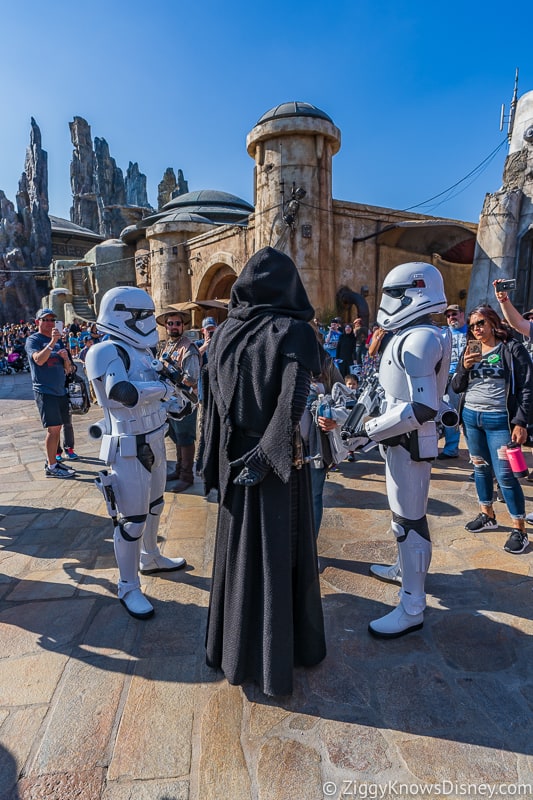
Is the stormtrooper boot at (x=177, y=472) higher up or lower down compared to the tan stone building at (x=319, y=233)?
lower down

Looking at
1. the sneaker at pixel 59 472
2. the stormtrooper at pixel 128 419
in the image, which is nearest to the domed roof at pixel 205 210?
the sneaker at pixel 59 472

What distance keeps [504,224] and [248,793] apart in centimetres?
1385

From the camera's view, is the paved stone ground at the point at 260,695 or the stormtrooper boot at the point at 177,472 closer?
the paved stone ground at the point at 260,695

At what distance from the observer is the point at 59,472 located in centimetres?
569

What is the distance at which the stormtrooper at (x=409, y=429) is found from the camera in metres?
2.37

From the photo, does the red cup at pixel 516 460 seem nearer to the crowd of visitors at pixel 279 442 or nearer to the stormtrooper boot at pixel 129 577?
the crowd of visitors at pixel 279 442

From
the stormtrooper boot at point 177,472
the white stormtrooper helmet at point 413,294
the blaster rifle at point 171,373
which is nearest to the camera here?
the white stormtrooper helmet at point 413,294

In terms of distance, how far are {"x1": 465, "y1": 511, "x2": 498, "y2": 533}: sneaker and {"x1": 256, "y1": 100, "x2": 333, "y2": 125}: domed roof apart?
53.5ft

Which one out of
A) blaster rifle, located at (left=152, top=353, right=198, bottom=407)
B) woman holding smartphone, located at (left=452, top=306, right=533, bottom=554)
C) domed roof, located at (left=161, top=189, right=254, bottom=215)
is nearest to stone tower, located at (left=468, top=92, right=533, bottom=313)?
woman holding smartphone, located at (left=452, top=306, right=533, bottom=554)

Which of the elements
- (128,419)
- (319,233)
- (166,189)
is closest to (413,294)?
(128,419)

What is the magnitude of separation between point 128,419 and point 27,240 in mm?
61821

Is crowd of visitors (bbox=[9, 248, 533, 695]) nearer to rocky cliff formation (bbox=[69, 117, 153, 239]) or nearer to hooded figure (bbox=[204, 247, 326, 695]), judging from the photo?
hooded figure (bbox=[204, 247, 326, 695])

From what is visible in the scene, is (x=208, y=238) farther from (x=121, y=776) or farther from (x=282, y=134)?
(x=121, y=776)

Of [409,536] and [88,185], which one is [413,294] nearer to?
[409,536]
